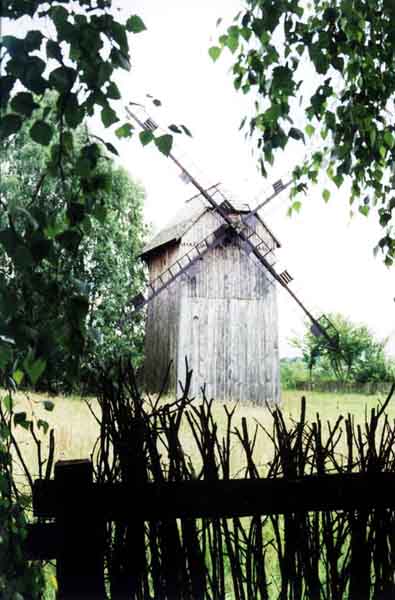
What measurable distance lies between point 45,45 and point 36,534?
97 centimetres

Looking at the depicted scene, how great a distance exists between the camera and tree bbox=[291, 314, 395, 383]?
16672mm

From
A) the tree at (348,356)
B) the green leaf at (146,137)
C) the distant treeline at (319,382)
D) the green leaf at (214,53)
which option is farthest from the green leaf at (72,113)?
the tree at (348,356)

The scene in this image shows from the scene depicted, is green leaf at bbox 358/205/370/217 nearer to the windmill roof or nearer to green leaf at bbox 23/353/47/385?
green leaf at bbox 23/353/47/385

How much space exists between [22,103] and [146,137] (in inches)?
9.4

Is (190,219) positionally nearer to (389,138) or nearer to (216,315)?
(216,315)

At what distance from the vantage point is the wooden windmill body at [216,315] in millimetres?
11102

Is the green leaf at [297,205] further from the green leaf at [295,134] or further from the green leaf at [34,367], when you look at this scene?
the green leaf at [34,367]

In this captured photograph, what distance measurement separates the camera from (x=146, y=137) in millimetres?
1137

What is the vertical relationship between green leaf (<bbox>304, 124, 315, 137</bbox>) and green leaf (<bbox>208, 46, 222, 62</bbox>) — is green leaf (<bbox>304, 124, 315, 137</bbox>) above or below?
below

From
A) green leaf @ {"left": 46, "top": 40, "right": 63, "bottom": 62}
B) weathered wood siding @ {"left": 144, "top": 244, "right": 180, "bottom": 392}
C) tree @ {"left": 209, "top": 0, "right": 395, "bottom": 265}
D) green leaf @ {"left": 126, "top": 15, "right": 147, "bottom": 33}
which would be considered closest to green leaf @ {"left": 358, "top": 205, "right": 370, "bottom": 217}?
tree @ {"left": 209, "top": 0, "right": 395, "bottom": 265}

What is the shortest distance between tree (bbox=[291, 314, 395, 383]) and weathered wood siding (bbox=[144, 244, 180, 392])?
4859 mm

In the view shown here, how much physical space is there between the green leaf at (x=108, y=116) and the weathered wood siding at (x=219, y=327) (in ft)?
31.3

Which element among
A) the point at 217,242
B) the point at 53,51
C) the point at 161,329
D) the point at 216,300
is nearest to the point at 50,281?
the point at 53,51

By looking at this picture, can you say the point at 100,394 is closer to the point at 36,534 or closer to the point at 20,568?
the point at 36,534
